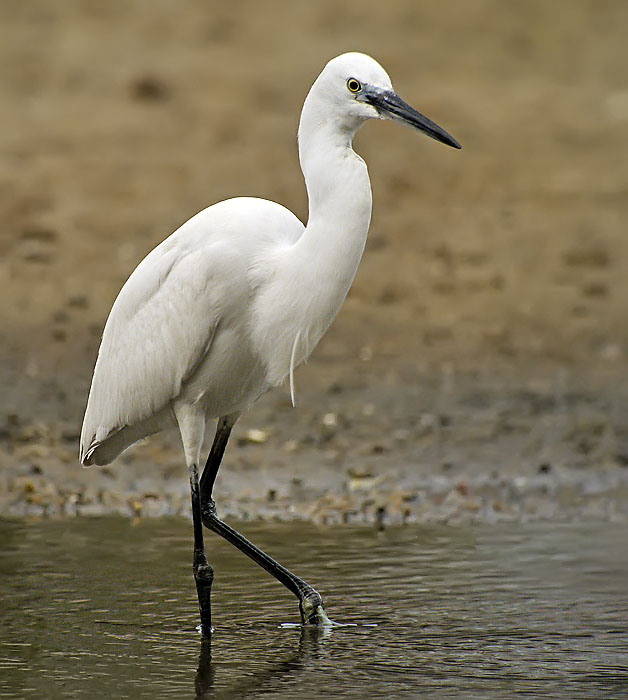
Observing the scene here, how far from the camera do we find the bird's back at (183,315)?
5.35 m

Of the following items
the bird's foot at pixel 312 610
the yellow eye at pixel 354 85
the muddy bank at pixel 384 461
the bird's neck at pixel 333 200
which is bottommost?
the bird's foot at pixel 312 610

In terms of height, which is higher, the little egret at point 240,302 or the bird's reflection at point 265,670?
the little egret at point 240,302

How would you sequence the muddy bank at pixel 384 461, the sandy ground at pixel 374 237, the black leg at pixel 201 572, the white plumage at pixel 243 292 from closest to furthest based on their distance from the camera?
the white plumage at pixel 243 292
the black leg at pixel 201 572
the muddy bank at pixel 384 461
the sandy ground at pixel 374 237

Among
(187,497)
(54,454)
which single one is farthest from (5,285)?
(187,497)

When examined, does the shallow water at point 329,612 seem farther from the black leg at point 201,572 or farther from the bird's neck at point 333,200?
the bird's neck at point 333,200

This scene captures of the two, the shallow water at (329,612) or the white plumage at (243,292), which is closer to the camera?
the shallow water at (329,612)

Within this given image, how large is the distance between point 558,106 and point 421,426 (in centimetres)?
719

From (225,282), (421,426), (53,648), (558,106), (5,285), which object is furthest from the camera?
(558,106)

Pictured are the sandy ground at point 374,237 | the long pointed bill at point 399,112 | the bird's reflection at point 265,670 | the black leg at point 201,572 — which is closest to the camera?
the bird's reflection at point 265,670

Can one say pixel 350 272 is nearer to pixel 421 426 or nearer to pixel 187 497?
pixel 187 497

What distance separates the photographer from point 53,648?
4.96m

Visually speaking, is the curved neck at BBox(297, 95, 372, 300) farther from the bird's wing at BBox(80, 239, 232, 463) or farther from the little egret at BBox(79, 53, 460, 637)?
the bird's wing at BBox(80, 239, 232, 463)

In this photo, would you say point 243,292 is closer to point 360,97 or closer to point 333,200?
point 333,200

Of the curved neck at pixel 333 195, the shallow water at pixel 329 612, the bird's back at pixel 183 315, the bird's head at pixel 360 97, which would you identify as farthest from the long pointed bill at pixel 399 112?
the shallow water at pixel 329 612
